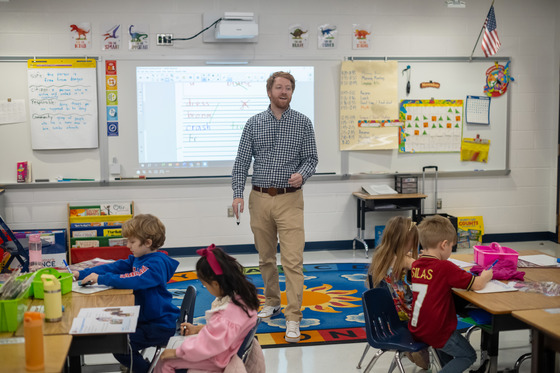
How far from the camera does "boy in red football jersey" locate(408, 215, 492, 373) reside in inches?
108

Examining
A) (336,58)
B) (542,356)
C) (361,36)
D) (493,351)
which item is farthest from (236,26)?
(542,356)

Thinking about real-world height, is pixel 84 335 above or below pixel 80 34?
below

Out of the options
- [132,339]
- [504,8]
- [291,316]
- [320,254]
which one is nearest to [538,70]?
[504,8]

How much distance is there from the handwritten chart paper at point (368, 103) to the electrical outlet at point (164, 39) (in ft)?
5.90

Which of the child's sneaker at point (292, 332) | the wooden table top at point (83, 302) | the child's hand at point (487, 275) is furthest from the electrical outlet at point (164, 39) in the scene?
the child's hand at point (487, 275)

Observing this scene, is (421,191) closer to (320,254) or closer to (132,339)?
(320,254)

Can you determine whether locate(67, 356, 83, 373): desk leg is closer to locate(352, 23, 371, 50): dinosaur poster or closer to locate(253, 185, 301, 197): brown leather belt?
locate(253, 185, 301, 197): brown leather belt

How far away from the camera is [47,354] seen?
6.24ft

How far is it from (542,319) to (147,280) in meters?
1.68

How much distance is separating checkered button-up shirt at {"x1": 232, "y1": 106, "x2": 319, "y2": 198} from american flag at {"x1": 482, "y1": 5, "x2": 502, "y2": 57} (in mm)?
3100

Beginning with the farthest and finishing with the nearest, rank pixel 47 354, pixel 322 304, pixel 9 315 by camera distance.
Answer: pixel 322 304, pixel 9 315, pixel 47 354

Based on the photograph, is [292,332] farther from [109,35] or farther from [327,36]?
[109,35]

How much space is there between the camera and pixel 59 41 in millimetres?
5871

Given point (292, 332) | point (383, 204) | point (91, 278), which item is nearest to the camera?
point (91, 278)
